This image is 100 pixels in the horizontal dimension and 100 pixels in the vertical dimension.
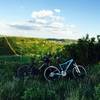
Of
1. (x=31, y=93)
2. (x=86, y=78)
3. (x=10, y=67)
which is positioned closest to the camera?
(x=31, y=93)

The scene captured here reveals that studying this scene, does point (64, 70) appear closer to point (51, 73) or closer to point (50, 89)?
point (51, 73)

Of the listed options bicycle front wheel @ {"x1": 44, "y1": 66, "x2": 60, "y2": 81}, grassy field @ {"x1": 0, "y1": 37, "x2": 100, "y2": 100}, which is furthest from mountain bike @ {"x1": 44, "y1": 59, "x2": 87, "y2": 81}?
grassy field @ {"x1": 0, "y1": 37, "x2": 100, "y2": 100}

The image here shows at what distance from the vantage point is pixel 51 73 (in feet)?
50.0

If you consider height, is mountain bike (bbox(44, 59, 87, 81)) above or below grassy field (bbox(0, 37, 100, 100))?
above

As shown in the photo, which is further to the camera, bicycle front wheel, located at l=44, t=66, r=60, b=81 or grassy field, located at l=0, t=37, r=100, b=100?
bicycle front wheel, located at l=44, t=66, r=60, b=81

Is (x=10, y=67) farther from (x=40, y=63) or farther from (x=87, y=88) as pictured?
(x=87, y=88)

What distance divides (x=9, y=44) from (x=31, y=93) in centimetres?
1749

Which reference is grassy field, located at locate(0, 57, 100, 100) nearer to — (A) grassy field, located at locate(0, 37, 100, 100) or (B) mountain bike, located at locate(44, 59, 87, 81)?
(A) grassy field, located at locate(0, 37, 100, 100)

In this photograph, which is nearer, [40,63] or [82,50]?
[40,63]


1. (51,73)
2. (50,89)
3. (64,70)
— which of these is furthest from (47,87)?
(64,70)

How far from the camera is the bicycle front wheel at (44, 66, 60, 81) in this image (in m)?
15.2

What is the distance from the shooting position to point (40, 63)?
54.1 feet

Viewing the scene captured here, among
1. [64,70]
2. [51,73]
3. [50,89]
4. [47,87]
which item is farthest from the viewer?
[64,70]

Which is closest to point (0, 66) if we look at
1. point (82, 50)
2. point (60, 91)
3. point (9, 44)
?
point (82, 50)
